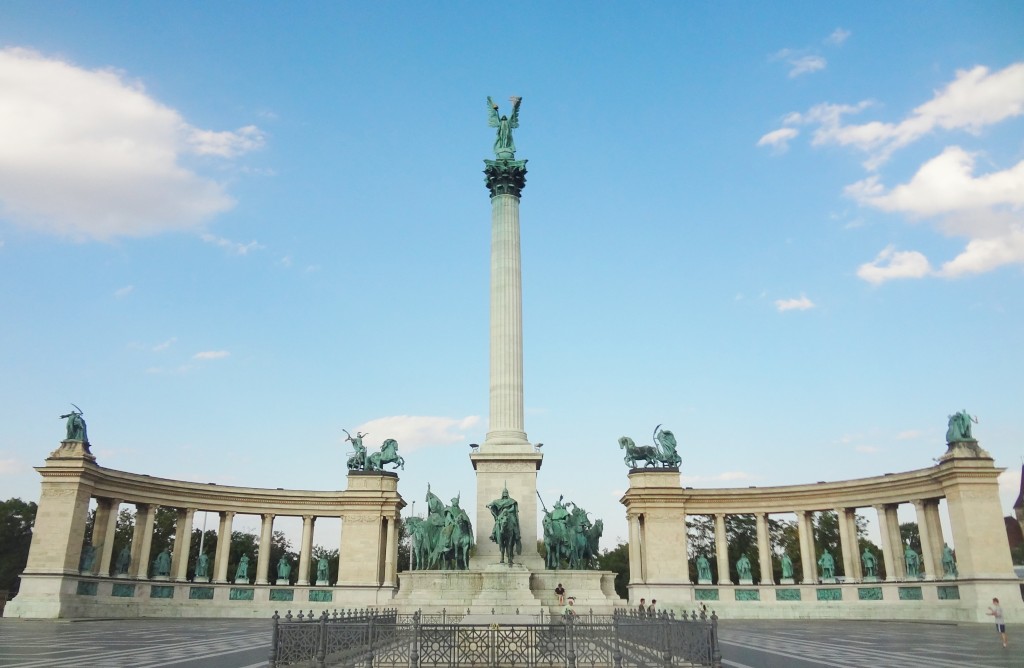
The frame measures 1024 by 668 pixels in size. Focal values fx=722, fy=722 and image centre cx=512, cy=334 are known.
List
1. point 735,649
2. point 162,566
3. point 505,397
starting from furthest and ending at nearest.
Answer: point 162,566 → point 505,397 → point 735,649

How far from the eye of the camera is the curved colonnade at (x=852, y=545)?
146 feet

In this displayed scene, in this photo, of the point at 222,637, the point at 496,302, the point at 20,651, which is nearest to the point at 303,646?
the point at 20,651

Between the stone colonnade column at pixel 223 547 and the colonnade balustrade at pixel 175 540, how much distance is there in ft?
0.25

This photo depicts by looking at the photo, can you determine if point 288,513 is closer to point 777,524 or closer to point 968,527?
point 968,527

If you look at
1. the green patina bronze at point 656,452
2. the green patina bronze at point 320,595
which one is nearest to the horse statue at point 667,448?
the green patina bronze at point 656,452

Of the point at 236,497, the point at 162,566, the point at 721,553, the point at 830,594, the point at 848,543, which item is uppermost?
the point at 236,497

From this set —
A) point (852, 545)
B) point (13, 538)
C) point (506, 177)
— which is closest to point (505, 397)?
point (506, 177)

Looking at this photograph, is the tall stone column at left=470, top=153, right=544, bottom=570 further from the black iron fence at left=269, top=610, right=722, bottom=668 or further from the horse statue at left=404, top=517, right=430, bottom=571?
the black iron fence at left=269, top=610, right=722, bottom=668

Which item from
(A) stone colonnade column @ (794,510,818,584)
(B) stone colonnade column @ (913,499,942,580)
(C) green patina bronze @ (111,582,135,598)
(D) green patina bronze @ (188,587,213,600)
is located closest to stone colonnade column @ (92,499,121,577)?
(C) green patina bronze @ (111,582,135,598)

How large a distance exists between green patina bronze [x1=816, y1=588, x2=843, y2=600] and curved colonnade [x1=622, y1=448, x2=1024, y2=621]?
0.07 m

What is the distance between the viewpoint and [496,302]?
142 ft

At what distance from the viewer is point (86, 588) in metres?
46.3

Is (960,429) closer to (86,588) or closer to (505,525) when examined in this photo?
(505,525)

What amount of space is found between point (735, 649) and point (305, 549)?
39.5 m
